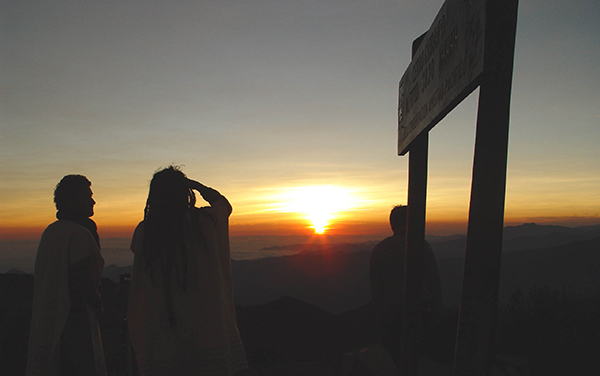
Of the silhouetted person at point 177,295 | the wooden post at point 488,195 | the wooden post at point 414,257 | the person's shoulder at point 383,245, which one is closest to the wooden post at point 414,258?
the wooden post at point 414,257

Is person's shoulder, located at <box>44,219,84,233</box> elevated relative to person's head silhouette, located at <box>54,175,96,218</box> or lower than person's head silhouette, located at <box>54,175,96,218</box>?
lower

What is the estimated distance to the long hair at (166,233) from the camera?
272cm

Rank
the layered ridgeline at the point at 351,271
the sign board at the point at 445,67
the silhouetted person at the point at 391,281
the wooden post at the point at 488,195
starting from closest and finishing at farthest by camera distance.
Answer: the wooden post at the point at 488,195
the sign board at the point at 445,67
the silhouetted person at the point at 391,281
the layered ridgeline at the point at 351,271

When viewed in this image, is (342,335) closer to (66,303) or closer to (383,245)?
(383,245)

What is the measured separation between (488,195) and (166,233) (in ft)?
6.19

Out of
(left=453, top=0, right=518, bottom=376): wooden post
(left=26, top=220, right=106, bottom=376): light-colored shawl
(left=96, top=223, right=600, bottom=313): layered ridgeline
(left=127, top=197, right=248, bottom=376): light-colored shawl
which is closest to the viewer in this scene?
(left=453, top=0, right=518, bottom=376): wooden post

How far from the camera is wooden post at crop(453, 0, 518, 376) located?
1.72 metres

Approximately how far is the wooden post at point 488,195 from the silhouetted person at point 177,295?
155cm

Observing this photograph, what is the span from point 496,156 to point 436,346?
12.7 feet

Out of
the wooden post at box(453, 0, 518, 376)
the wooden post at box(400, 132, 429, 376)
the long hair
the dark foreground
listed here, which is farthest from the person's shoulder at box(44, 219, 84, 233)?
the wooden post at box(453, 0, 518, 376)

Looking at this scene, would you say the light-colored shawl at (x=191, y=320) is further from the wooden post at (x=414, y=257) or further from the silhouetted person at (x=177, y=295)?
the wooden post at (x=414, y=257)

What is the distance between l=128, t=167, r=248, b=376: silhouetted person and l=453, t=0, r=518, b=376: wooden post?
1.55m

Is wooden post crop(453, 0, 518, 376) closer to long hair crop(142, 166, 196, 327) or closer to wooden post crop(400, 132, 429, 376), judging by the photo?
wooden post crop(400, 132, 429, 376)

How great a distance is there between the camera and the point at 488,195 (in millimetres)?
1789
